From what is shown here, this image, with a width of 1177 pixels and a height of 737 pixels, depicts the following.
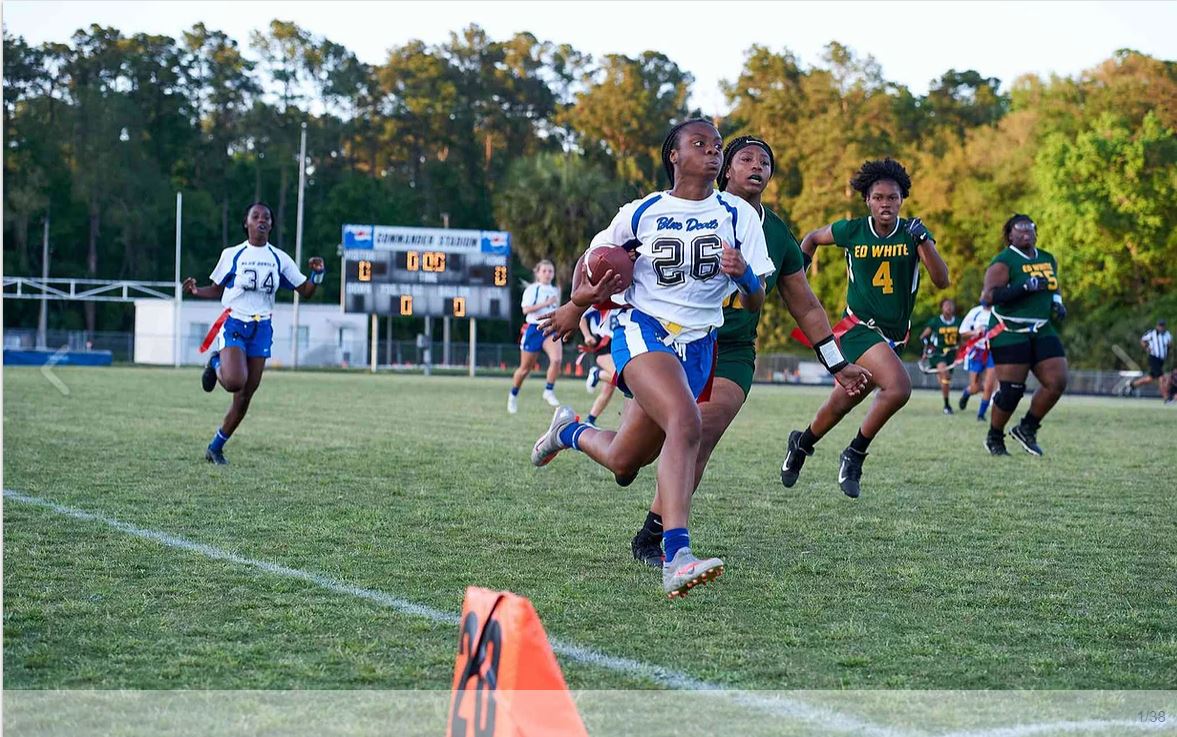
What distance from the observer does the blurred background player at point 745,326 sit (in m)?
6.39

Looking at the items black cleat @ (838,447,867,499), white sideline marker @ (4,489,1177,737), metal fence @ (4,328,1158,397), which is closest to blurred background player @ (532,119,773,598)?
white sideline marker @ (4,489,1177,737)

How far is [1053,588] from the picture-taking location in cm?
604

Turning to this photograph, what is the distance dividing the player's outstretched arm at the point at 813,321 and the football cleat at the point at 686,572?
1213mm

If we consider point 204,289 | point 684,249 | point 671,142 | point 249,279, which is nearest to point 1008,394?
point 249,279

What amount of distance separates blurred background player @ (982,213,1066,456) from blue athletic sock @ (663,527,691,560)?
823 centimetres

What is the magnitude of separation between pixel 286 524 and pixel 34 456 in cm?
489

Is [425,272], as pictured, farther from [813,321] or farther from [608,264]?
[608,264]

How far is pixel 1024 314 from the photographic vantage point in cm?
1323

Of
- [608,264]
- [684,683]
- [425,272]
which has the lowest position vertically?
[684,683]

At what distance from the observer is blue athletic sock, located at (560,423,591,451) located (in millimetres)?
6988

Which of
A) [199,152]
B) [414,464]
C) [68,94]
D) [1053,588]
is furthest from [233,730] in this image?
[199,152]

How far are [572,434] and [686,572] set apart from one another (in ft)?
6.15

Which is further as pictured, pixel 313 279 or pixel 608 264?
pixel 313 279

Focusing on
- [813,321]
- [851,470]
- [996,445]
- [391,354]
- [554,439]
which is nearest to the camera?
[813,321]
